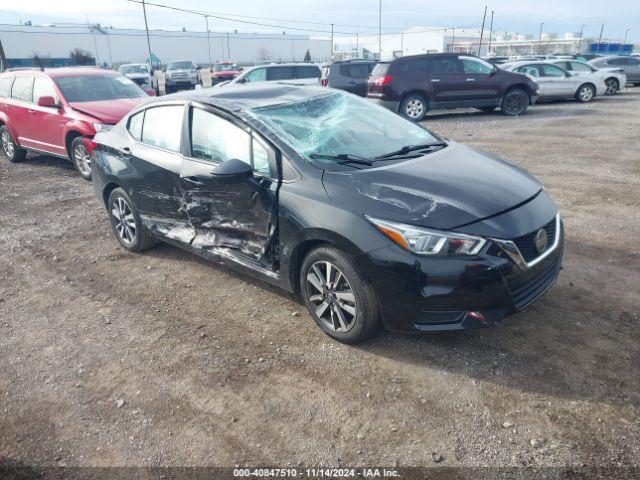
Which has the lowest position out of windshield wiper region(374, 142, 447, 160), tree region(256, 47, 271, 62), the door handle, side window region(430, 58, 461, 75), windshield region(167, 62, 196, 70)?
tree region(256, 47, 271, 62)

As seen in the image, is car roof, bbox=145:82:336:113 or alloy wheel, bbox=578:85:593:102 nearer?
car roof, bbox=145:82:336:113

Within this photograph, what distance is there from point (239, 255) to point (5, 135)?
902cm

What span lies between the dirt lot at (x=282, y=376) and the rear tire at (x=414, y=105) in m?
9.44

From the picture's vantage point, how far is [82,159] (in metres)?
8.55

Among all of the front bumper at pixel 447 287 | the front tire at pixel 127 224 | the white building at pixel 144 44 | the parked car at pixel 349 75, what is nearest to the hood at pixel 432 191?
the front bumper at pixel 447 287

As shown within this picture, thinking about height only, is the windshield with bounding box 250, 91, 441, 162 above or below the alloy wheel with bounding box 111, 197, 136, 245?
above

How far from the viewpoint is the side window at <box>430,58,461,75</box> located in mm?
13969

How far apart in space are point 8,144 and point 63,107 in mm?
2899

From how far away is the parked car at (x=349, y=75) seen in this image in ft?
56.0

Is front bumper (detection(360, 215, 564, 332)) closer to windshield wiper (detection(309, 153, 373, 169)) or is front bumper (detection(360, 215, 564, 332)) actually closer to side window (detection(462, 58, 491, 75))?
windshield wiper (detection(309, 153, 373, 169))

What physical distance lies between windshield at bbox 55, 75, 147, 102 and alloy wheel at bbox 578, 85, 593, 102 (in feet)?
47.8

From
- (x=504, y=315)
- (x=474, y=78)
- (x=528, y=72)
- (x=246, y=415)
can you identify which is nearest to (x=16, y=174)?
(x=246, y=415)

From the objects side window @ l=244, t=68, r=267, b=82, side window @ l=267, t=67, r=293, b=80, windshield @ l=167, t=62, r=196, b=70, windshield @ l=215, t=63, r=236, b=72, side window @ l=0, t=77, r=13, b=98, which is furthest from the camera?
windshield @ l=215, t=63, r=236, b=72

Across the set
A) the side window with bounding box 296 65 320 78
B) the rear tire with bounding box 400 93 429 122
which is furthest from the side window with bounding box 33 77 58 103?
the side window with bounding box 296 65 320 78
